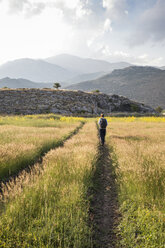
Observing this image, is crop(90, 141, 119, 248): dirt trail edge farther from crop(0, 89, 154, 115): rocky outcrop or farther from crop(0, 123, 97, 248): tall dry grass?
crop(0, 89, 154, 115): rocky outcrop

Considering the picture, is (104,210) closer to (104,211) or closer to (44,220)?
(104,211)

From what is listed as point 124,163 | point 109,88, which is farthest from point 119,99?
point 109,88

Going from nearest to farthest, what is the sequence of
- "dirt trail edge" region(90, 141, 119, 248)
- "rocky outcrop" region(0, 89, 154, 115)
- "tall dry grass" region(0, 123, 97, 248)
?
"tall dry grass" region(0, 123, 97, 248) < "dirt trail edge" region(90, 141, 119, 248) < "rocky outcrop" region(0, 89, 154, 115)

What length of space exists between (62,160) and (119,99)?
6119 centimetres

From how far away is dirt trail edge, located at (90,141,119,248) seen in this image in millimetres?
2764

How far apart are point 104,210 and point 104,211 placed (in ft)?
0.12

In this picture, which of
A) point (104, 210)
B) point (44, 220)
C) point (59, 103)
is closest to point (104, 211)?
point (104, 210)

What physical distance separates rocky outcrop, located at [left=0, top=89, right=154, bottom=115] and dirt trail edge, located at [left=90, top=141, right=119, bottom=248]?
40530mm

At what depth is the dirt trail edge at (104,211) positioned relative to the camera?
2764 millimetres

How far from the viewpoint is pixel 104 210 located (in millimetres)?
3635

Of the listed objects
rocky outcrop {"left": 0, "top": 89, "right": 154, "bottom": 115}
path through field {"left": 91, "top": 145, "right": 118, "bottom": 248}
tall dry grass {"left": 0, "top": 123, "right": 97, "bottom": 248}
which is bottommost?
path through field {"left": 91, "top": 145, "right": 118, "bottom": 248}

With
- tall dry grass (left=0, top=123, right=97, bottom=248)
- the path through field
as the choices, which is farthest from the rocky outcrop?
tall dry grass (left=0, top=123, right=97, bottom=248)

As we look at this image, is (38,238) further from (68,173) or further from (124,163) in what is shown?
(124,163)

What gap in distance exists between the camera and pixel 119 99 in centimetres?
6356
